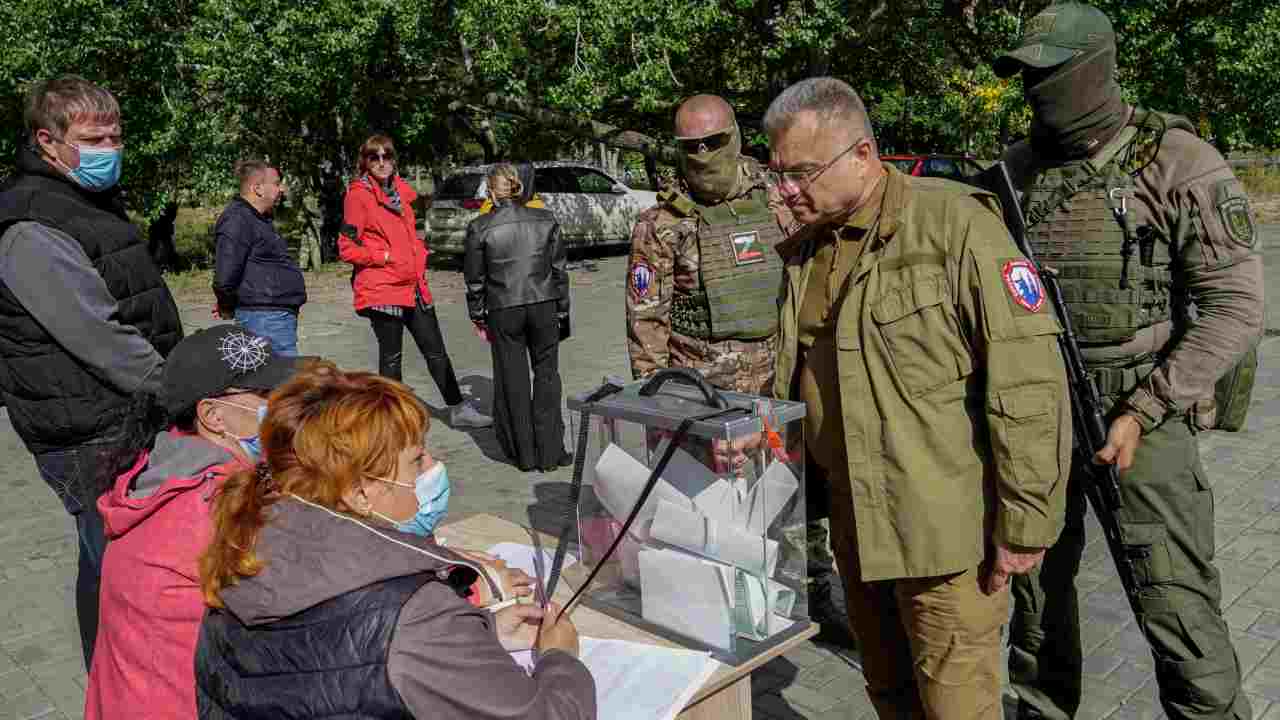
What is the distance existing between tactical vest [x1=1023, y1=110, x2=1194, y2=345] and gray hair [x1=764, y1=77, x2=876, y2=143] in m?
0.81

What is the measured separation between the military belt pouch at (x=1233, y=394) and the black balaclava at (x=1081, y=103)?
0.79 metres

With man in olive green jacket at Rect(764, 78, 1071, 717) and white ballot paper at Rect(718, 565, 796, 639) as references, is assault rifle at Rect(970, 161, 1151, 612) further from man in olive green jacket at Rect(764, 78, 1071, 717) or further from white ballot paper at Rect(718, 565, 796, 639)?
white ballot paper at Rect(718, 565, 796, 639)

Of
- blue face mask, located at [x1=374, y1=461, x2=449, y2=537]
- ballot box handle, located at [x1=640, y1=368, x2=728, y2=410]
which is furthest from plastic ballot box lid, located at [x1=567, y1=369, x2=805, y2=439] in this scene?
blue face mask, located at [x1=374, y1=461, x2=449, y2=537]

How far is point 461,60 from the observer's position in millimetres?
17891

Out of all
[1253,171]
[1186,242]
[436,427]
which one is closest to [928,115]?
[1253,171]

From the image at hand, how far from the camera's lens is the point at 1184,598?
2918 millimetres

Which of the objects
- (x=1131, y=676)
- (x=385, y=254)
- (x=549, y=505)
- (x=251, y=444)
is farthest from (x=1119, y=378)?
(x=385, y=254)

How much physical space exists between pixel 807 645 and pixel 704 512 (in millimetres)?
2139

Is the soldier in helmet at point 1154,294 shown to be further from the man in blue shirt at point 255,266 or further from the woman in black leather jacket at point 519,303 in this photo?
the man in blue shirt at point 255,266

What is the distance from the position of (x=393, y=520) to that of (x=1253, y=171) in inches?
1131

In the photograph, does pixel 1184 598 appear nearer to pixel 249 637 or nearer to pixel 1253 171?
pixel 249 637

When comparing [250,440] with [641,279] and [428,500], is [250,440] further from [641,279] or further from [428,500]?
[641,279]

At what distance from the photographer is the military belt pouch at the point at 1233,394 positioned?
3.07m

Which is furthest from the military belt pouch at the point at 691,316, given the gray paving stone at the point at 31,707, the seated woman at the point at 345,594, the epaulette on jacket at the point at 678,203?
the gray paving stone at the point at 31,707
